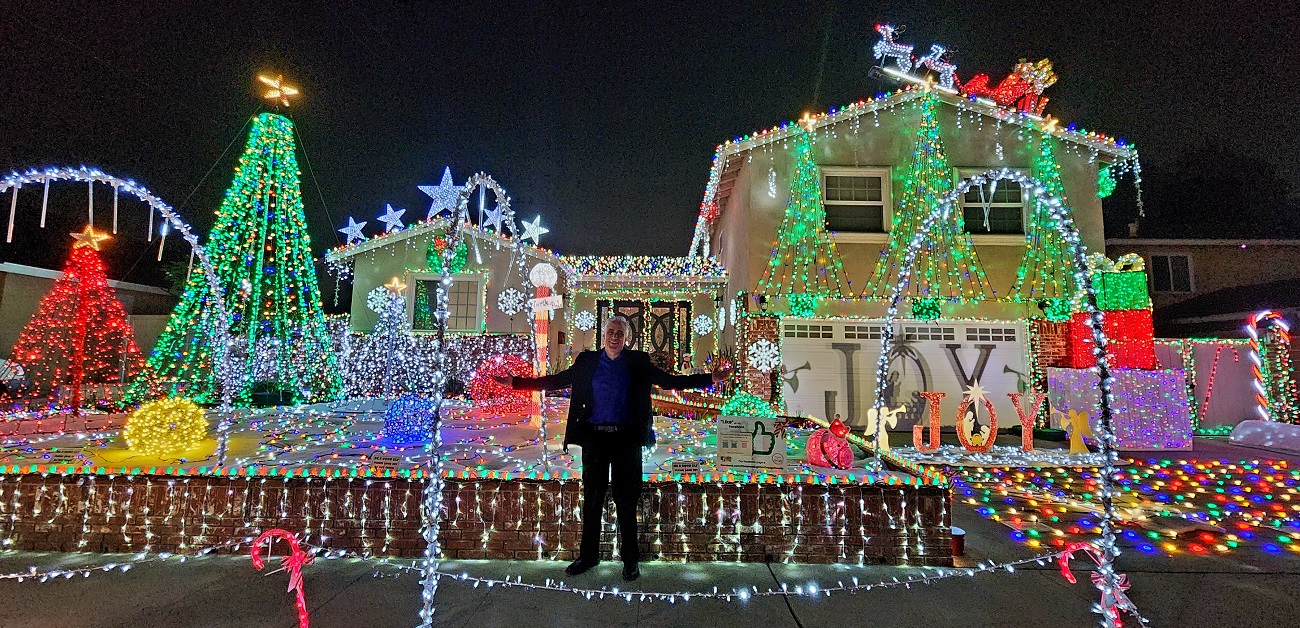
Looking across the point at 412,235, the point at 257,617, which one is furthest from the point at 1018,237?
the point at 412,235

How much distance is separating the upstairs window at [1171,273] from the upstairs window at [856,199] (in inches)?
396

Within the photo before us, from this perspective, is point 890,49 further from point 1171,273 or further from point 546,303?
point 1171,273

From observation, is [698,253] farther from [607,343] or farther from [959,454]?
[607,343]

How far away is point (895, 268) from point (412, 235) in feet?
39.5

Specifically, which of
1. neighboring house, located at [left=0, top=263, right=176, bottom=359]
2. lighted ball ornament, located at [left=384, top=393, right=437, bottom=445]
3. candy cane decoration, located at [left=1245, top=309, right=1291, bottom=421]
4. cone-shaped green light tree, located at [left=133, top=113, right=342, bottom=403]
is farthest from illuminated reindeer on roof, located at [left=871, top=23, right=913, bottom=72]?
neighboring house, located at [left=0, top=263, right=176, bottom=359]

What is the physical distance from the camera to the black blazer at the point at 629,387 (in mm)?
3479

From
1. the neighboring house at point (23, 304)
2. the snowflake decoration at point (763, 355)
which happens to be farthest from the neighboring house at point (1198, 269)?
the neighboring house at point (23, 304)

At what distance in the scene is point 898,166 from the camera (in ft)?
34.7

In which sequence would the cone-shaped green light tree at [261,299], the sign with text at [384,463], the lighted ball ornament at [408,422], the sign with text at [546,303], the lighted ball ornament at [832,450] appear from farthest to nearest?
the cone-shaped green light tree at [261,299], the lighted ball ornament at [408,422], the sign with text at [546,303], the lighted ball ornament at [832,450], the sign with text at [384,463]

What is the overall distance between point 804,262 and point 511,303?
764 cm

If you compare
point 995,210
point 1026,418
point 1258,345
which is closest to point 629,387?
point 1026,418

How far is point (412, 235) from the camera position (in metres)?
14.4

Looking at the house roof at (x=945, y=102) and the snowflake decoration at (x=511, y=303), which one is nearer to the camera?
the house roof at (x=945, y=102)

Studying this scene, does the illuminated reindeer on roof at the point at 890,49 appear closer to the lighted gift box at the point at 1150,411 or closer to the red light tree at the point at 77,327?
the lighted gift box at the point at 1150,411
